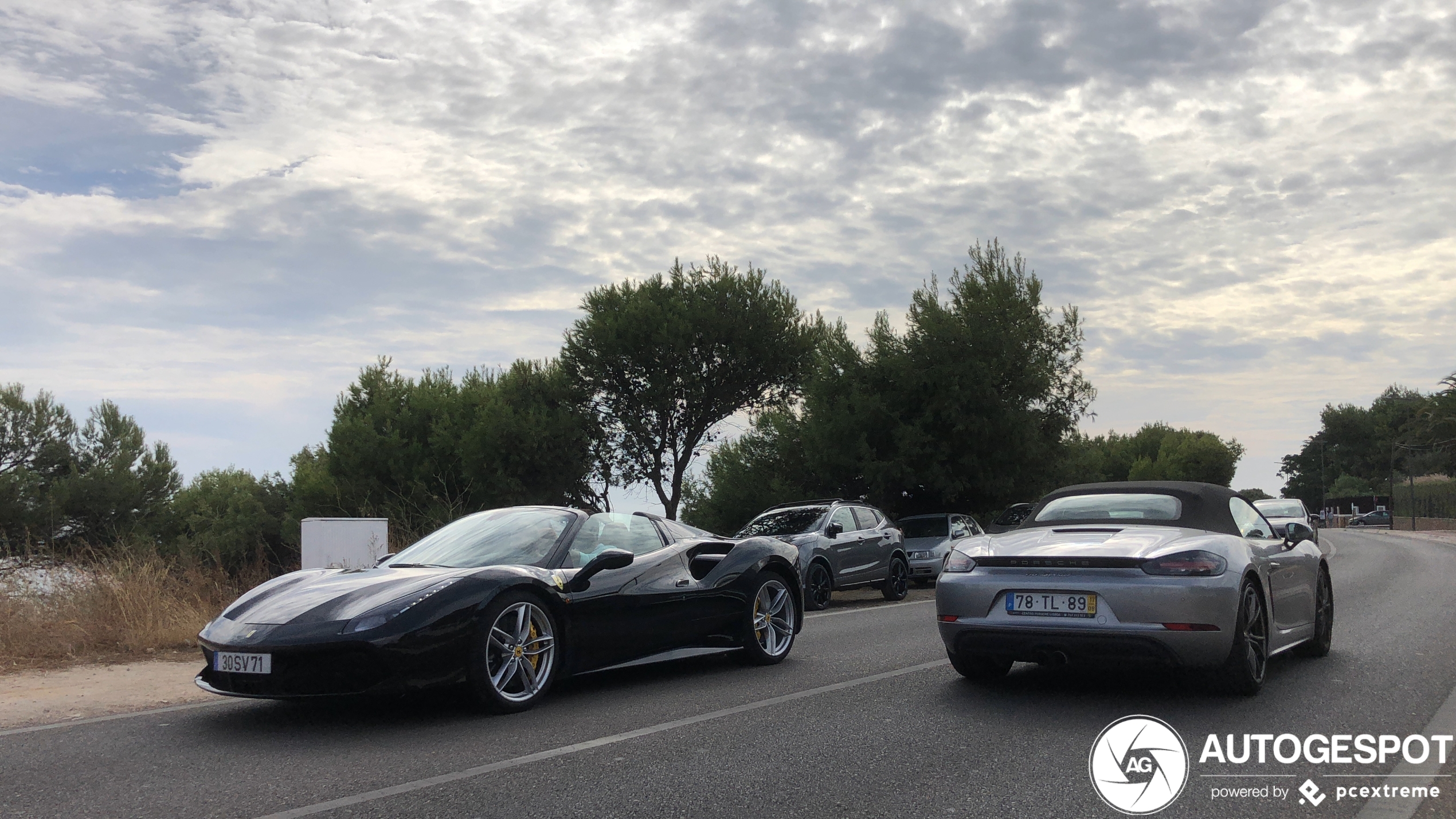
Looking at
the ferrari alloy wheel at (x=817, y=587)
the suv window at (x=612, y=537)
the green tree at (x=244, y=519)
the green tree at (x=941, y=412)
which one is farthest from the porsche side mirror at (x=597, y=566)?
the green tree at (x=244, y=519)

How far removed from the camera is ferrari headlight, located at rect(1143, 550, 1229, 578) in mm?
6082

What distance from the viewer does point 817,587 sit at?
50.4ft

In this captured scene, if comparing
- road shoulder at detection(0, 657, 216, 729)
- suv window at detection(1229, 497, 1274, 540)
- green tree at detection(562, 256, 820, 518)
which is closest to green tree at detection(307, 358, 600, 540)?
green tree at detection(562, 256, 820, 518)

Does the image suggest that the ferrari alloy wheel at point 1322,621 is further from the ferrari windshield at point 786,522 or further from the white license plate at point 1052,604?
the ferrari windshield at point 786,522

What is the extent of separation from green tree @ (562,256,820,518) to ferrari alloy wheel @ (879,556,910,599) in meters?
19.4

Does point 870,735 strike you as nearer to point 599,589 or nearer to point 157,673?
point 599,589

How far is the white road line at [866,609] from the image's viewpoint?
550 inches

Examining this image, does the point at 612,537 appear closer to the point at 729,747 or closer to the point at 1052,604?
the point at 729,747

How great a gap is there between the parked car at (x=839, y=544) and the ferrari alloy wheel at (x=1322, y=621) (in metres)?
7.56

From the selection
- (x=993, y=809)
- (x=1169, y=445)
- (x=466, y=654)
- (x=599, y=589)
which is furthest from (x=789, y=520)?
(x=1169, y=445)

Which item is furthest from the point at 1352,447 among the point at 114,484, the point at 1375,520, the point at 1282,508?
the point at 114,484

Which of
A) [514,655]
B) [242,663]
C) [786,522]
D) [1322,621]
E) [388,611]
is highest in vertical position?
[388,611]

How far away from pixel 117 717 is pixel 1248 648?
6.81 m

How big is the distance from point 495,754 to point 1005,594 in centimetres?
314
